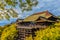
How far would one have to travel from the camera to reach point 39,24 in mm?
42406

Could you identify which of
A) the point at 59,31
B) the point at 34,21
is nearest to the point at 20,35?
the point at 34,21

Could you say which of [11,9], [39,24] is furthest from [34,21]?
[11,9]

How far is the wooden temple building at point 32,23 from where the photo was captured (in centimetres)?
4122

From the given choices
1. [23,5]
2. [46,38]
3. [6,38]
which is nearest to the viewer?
[23,5]

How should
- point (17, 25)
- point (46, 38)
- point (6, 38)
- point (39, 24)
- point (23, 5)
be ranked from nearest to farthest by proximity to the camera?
point (23, 5) → point (46, 38) → point (6, 38) → point (39, 24) → point (17, 25)

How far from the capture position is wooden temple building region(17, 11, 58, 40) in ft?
135

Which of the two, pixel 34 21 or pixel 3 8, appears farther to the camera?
pixel 34 21

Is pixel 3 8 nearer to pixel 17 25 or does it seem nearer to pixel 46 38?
pixel 46 38

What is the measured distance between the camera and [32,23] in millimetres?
44219

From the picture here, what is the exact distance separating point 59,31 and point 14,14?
1580 centimetres

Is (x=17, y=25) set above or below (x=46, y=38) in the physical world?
above

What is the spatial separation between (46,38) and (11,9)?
48.0 ft

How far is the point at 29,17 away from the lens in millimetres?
47688

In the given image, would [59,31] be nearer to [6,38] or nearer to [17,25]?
[6,38]
